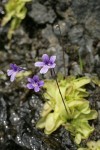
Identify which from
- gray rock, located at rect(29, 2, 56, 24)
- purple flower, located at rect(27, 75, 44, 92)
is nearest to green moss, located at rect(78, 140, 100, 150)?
purple flower, located at rect(27, 75, 44, 92)

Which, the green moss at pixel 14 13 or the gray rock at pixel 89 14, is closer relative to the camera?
the gray rock at pixel 89 14

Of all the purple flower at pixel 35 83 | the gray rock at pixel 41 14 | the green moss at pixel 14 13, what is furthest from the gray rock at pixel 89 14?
the purple flower at pixel 35 83

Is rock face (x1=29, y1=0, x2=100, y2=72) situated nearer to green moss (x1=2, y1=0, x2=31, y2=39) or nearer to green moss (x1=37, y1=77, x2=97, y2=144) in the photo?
green moss (x1=2, y1=0, x2=31, y2=39)

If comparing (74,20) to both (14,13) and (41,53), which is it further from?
(14,13)

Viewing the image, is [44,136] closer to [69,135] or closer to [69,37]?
[69,135]

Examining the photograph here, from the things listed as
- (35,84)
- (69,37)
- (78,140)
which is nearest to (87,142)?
(78,140)

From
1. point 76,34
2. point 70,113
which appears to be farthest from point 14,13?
point 70,113

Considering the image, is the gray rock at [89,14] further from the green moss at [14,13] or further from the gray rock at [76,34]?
the green moss at [14,13]
